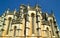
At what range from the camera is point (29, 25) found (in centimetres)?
3388

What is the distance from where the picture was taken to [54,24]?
1431 inches

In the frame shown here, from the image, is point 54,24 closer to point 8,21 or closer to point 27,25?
point 27,25

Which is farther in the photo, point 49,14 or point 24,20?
point 49,14

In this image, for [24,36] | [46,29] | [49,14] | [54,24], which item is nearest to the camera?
[24,36]

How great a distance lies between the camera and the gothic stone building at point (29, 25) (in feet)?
107

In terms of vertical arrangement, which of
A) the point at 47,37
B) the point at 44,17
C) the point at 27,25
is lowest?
the point at 47,37

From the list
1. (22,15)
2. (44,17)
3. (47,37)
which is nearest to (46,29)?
(47,37)

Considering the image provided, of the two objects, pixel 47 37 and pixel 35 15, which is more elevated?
pixel 35 15

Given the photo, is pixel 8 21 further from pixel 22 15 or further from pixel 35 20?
pixel 35 20

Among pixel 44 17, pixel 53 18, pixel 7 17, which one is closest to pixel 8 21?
pixel 7 17

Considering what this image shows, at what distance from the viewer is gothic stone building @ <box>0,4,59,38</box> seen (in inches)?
1283

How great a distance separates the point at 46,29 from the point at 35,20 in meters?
3.80

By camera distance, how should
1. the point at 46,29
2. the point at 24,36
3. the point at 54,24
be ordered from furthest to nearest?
the point at 54,24
the point at 46,29
the point at 24,36

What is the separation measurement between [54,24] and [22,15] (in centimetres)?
920
